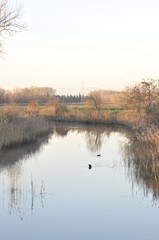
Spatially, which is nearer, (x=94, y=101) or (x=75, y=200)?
(x=75, y=200)

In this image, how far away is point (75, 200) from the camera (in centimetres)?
902

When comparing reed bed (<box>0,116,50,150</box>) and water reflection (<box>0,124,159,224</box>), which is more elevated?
reed bed (<box>0,116,50,150</box>)

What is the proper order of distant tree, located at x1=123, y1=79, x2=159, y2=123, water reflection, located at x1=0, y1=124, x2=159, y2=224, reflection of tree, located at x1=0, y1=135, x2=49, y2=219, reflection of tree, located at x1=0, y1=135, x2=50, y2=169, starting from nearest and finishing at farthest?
1. reflection of tree, located at x1=0, y1=135, x2=49, y2=219
2. water reflection, located at x1=0, y1=124, x2=159, y2=224
3. reflection of tree, located at x1=0, y1=135, x2=50, y2=169
4. distant tree, located at x1=123, y1=79, x2=159, y2=123

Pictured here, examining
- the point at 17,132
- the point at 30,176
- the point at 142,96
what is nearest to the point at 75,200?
the point at 30,176

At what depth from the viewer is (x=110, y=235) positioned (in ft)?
22.2

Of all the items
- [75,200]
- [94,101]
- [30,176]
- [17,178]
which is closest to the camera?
[75,200]

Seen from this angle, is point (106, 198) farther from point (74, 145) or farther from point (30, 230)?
point (74, 145)

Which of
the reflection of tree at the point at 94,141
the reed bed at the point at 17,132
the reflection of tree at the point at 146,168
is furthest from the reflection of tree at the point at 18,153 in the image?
the reflection of tree at the point at 146,168

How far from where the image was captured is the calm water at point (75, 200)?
7.00 metres

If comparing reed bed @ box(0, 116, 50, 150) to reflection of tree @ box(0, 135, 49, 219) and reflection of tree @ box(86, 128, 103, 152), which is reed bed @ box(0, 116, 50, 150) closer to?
reflection of tree @ box(0, 135, 49, 219)

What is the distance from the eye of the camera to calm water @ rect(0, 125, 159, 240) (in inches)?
276

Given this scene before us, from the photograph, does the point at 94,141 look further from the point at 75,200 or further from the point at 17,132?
the point at 75,200

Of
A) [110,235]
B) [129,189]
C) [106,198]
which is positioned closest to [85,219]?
[110,235]

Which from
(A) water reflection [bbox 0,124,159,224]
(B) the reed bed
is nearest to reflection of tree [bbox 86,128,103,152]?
(A) water reflection [bbox 0,124,159,224]
